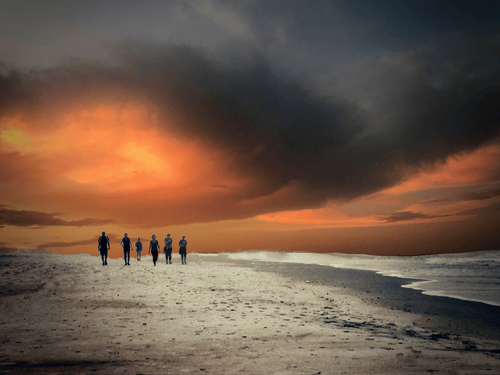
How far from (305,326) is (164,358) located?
434 centimetres

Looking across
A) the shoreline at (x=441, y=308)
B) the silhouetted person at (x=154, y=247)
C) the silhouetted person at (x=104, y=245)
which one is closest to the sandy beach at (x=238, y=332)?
the shoreline at (x=441, y=308)

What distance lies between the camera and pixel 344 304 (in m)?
13.7

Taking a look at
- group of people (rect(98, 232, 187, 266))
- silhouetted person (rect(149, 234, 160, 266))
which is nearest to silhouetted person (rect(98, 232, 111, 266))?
group of people (rect(98, 232, 187, 266))

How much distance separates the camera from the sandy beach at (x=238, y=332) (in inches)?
266

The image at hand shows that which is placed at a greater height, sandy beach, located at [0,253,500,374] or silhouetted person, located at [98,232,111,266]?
silhouetted person, located at [98,232,111,266]

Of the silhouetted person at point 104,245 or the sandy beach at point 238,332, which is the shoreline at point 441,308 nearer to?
the sandy beach at point 238,332

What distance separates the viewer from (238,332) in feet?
30.1

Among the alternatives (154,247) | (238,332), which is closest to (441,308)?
(238,332)

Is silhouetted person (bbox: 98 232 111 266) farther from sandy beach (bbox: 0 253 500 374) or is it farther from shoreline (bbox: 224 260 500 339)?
shoreline (bbox: 224 260 500 339)

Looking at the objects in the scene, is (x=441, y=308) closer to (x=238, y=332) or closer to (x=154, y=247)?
(x=238, y=332)

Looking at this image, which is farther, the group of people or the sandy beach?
the group of people

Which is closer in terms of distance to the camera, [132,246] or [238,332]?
[238,332]

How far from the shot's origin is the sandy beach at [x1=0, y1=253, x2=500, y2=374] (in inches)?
266

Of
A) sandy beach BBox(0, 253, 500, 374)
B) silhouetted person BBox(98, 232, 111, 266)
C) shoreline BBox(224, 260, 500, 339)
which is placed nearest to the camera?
sandy beach BBox(0, 253, 500, 374)
